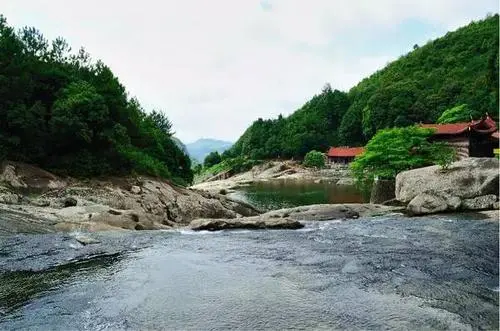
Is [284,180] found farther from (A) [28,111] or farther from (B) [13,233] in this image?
(B) [13,233]

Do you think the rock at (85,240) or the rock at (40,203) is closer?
the rock at (85,240)

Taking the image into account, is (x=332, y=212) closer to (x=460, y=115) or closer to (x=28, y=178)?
(x=28, y=178)

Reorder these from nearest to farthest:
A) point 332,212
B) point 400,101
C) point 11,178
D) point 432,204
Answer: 1. point 432,204
2. point 11,178
3. point 332,212
4. point 400,101

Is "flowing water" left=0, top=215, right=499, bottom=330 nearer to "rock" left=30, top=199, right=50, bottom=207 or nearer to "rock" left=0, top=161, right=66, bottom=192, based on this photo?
"rock" left=30, top=199, right=50, bottom=207

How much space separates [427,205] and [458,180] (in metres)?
3.06

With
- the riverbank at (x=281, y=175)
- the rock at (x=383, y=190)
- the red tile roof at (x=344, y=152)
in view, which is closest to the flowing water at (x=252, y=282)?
the rock at (x=383, y=190)

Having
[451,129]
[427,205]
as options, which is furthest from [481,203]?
[451,129]

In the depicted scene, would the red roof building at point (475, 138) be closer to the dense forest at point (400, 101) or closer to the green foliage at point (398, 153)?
the green foliage at point (398, 153)

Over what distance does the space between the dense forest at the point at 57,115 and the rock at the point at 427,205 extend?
2200 cm

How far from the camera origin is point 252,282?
43.6 feet

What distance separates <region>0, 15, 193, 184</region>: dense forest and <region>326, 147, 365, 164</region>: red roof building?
247ft

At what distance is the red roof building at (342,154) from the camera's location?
4202 inches

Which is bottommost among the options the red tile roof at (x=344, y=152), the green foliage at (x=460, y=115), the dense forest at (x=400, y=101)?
the red tile roof at (x=344, y=152)

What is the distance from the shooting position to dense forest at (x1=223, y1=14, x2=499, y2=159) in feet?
339
